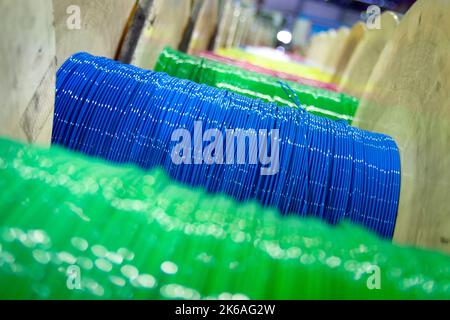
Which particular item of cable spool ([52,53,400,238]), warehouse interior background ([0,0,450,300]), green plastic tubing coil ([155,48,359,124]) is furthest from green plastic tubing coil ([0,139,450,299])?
green plastic tubing coil ([155,48,359,124])

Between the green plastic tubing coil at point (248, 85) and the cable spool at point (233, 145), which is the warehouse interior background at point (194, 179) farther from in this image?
the green plastic tubing coil at point (248, 85)

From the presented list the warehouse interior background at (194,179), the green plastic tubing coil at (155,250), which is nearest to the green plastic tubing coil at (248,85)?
the warehouse interior background at (194,179)

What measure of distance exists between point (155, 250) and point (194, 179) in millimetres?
425

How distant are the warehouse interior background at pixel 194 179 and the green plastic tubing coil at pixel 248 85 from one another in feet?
0.97

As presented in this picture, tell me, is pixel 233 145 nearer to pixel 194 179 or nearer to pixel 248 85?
pixel 194 179

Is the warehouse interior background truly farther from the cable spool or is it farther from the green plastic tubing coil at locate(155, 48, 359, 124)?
the green plastic tubing coil at locate(155, 48, 359, 124)

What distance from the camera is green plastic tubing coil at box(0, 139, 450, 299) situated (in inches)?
32.2

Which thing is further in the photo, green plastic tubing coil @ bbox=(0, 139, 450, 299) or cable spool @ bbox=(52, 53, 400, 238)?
cable spool @ bbox=(52, 53, 400, 238)

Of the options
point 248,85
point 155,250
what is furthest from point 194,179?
point 248,85

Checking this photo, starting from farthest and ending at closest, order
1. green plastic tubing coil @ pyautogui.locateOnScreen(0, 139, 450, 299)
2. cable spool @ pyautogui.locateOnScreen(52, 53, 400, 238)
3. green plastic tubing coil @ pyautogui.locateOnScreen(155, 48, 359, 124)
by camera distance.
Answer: green plastic tubing coil @ pyautogui.locateOnScreen(155, 48, 359, 124), cable spool @ pyautogui.locateOnScreen(52, 53, 400, 238), green plastic tubing coil @ pyautogui.locateOnScreen(0, 139, 450, 299)

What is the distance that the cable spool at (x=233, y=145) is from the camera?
49.9 inches

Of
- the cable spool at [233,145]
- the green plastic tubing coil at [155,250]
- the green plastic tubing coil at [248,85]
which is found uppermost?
the green plastic tubing coil at [248,85]

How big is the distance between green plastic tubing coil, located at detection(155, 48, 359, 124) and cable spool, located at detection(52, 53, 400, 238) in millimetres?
897

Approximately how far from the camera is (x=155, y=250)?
88 cm
